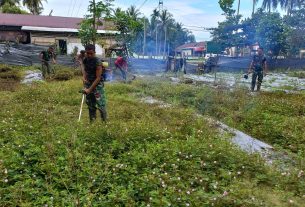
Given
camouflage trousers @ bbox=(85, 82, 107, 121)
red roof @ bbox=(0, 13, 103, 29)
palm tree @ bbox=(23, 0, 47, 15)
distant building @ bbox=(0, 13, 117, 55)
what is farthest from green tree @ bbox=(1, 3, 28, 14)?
camouflage trousers @ bbox=(85, 82, 107, 121)

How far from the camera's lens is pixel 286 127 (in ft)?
22.8

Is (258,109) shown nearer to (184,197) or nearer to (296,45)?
(184,197)

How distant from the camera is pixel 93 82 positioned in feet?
22.3

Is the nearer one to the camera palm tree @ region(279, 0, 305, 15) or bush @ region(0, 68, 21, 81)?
bush @ region(0, 68, 21, 81)

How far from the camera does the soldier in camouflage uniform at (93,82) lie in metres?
6.73

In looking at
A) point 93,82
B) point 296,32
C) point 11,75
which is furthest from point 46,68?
point 296,32

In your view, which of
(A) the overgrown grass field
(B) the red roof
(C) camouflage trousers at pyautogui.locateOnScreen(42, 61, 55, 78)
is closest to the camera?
(A) the overgrown grass field

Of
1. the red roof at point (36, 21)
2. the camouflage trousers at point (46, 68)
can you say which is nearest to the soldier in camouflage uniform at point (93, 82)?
the camouflage trousers at point (46, 68)

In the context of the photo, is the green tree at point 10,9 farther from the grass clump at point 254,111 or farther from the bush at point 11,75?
the grass clump at point 254,111

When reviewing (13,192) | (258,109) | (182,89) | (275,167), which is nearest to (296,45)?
(182,89)

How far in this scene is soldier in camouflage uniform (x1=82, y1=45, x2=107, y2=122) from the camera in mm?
6727

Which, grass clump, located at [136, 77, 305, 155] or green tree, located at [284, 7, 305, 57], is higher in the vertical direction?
green tree, located at [284, 7, 305, 57]

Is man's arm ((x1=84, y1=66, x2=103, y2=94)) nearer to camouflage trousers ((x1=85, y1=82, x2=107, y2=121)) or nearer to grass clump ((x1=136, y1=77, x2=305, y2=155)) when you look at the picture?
camouflage trousers ((x1=85, y1=82, x2=107, y2=121))

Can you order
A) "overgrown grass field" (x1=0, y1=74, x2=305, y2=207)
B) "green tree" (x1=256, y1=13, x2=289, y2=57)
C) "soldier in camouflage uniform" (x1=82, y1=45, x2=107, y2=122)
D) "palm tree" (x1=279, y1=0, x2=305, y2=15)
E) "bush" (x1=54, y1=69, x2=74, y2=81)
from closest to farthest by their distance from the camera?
"overgrown grass field" (x1=0, y1=74, x2=305, y2=207), "soldier in camouflage uniform" (x1=82, y1=45, x2=107, y2=122), "bush" (x1=54, y1=69, x2=74, y2=81), "green tree" (x1=256, y1=13, x2=289, y2=57), "palm tree" (x1=279, y1=0, x2=305, y2=15)
